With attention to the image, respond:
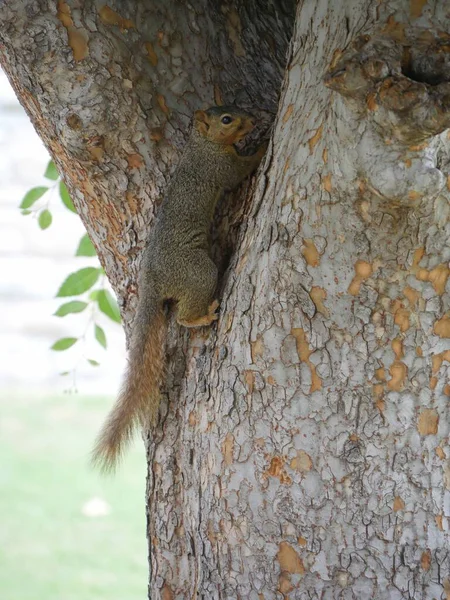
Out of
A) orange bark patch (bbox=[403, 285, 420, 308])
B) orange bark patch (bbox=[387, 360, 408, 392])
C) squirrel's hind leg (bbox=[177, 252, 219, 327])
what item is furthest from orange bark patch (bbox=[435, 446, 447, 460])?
squirrel's hind leg (bbox=[177, 252, 219, 327])

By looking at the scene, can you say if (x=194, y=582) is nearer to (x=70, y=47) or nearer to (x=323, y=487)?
(x=323, y=487)

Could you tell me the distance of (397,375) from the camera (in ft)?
4.27

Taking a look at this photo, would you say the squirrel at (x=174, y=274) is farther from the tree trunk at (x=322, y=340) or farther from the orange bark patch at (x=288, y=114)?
the orange bark patch at (x=288, y=114)

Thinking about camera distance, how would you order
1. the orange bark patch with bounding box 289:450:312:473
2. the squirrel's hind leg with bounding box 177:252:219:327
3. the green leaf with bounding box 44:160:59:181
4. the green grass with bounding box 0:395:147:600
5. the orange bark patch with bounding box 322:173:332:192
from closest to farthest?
the orange bark patch with bounding box 322:173:332:192
the orange bark patch with bounding box 289:450:312:473
the squirrel's hind leg with bounding box 177:252:219:327
the green leaf with bounding box 44:160:59:181
the green grass with bounding box 0:395:147:600

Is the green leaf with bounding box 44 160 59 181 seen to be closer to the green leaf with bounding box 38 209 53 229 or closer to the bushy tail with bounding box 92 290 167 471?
the green leaf with bounding box 38 209 53 229

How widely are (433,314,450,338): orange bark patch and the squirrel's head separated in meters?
0.71

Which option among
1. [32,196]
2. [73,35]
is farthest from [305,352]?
[32,196]

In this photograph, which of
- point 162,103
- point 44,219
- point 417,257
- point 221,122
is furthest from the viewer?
point 44,219

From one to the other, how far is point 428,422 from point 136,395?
589 mm

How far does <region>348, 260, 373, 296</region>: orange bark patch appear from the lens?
4.16 ft

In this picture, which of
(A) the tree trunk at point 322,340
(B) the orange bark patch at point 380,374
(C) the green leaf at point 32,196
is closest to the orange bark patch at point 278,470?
(A) the tree trunk at point 322,340

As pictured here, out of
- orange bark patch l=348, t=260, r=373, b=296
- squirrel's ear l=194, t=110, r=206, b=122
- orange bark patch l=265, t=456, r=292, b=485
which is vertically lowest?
orange bark patch l=265, t=456, r=292, b=485

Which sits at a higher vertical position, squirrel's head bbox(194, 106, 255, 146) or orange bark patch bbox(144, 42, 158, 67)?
orange bark patch bbox(144, 42, 158, 67)

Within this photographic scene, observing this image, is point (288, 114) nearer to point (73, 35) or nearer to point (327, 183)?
point (327, 183)
